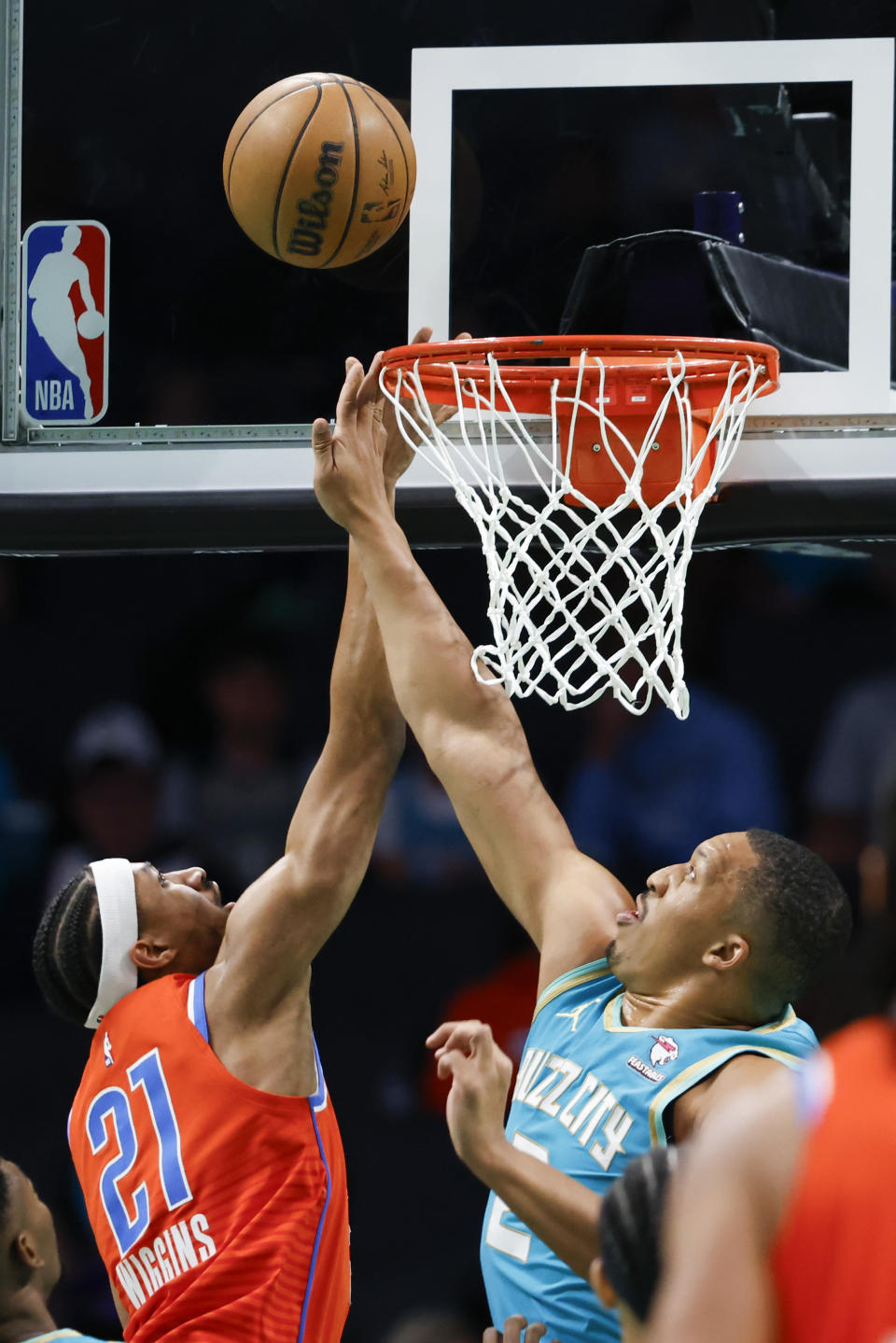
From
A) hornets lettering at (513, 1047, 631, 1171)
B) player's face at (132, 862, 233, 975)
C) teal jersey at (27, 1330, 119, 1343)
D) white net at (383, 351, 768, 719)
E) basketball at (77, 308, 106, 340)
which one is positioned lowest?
teal jersey at (27, 1330, 119, 1343)

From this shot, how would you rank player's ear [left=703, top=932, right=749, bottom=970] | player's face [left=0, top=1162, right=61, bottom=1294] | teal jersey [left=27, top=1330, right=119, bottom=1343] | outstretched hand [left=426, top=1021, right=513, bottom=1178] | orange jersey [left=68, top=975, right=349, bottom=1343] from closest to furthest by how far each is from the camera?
outstretched hand [left=426, top=1021, right=513, bottom=1178] < teal jersey [left=27, top=1330, right=119, bottom=1343] < player's face [left=0, top=1162, right=61, bottom=1294] < player's ear [left=703, top=932, right=749, bottom=970] < orange jersey [left=68, top=975, right=349, bottom=1343]

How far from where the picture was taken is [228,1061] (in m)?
2.81

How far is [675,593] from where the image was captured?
111 inches

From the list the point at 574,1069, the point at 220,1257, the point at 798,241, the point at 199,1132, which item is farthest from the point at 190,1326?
the point at 798,241

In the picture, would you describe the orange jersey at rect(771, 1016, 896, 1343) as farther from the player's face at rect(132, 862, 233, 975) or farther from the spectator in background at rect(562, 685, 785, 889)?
the spectator in background at rect(562, 685, 785, 889)

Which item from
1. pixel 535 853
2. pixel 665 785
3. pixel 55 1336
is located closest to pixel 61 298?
pixel 535 853

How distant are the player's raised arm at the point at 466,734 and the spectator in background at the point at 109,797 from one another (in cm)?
172

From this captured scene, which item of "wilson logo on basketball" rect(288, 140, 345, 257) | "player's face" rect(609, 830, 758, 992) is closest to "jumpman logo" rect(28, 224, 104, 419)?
"wilson logo on basketball" rect(288, 140, 345, 257)

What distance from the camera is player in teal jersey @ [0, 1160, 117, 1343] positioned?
2.31m

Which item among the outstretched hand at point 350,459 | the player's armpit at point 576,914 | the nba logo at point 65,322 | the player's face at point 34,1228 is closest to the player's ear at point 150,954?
the player's face at point 34,1228

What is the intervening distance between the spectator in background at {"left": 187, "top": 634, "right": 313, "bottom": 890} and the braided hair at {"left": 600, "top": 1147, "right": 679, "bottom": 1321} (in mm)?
3167

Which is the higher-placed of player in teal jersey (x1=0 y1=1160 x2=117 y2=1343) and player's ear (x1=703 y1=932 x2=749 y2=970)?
player's ear (x1=703 y1=932 x2=749 y2=970)

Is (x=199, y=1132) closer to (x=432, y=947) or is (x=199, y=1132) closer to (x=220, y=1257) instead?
(x=220, y=1257)

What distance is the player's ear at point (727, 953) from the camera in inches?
100
